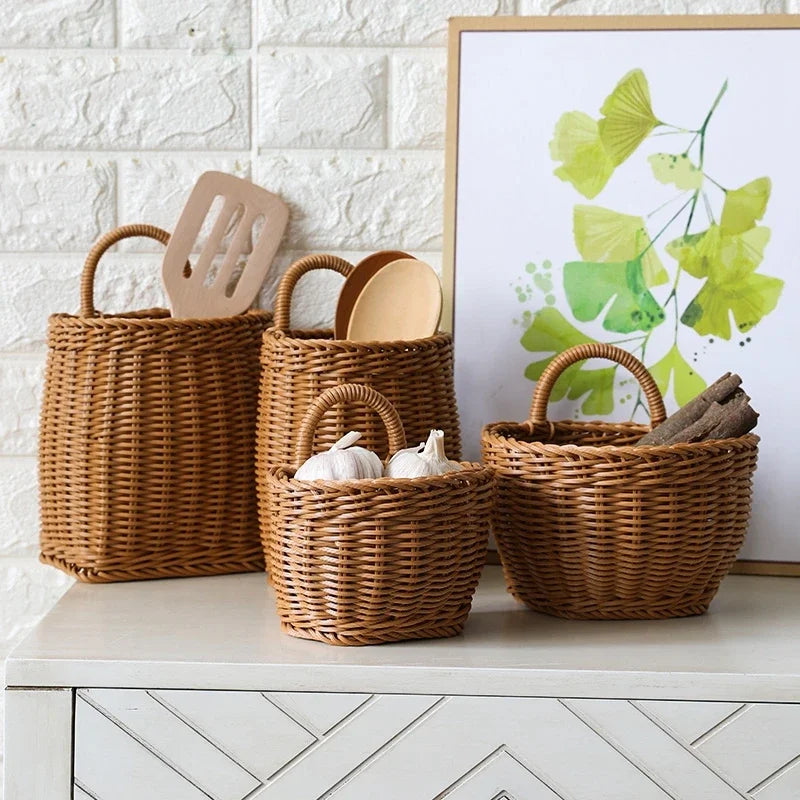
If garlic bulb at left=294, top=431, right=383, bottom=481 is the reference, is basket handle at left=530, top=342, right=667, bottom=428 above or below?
above

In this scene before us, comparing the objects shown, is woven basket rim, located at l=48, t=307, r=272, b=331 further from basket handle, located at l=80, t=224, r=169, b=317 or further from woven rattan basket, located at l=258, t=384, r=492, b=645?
woven rattan basket, located at l=258, t=384, r=492, b=645

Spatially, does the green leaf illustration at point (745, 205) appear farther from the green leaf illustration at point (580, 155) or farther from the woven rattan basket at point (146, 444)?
the woven rattan basket at point (146, 444)

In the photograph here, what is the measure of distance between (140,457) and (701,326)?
2.09ft

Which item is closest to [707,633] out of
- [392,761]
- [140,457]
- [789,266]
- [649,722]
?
[649,722]

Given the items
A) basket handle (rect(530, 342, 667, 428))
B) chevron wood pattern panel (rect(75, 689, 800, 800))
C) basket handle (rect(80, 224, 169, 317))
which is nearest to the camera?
chevron wood pattern panel (rect(75, 689, 800, 800))

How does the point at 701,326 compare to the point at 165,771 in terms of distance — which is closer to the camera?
the point at 165,771

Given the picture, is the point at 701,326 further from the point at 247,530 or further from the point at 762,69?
the point at 247,530

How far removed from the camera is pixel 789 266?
123 centimetres

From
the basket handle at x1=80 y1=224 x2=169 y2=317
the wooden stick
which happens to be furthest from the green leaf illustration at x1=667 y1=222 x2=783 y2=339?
the basket handle at x1=80 y1=224 x2=169 y2=317

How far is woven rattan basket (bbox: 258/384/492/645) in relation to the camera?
2.96 ft

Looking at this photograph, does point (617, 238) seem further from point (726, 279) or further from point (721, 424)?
point (721, 424)

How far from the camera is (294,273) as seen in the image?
46.4 inches

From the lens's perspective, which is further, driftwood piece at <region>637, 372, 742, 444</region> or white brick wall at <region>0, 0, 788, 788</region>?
white brick wall at <region>0, 0, 788, 788</region>

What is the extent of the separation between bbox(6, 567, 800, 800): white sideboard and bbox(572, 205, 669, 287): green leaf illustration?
497 millimetres
